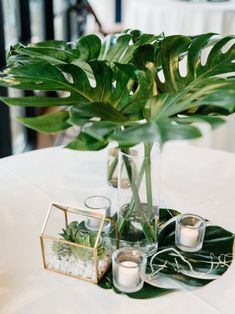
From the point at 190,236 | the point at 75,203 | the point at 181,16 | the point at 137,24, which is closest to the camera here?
the point at 190,236

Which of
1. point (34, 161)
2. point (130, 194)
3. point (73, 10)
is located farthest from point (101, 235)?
point (73, 10)

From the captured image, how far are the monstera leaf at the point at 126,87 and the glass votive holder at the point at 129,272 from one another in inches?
9.3

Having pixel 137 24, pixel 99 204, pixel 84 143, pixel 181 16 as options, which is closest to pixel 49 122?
pixel 84 143

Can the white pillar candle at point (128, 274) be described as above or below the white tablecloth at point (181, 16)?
below

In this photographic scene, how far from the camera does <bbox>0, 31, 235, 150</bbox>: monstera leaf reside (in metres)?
0.59

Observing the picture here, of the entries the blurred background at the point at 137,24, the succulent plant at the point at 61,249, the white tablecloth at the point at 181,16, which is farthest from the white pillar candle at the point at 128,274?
the white tablecloth at the point at 181,16

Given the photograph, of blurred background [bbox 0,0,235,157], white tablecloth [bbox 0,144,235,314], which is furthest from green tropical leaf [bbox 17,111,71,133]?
blurred background [bbox 0,0,235,157]

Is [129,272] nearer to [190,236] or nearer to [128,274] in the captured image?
[128,274]

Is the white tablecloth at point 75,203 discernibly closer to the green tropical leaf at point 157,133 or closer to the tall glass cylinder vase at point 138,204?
the tall glass cylinder vase at point 138,204

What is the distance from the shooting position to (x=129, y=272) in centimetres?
76

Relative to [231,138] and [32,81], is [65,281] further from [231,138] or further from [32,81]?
[231,138]

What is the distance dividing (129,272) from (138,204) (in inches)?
5.1

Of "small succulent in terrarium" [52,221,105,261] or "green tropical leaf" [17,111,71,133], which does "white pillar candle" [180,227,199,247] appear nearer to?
"small succulent in terrarium" [52,221,105,261]

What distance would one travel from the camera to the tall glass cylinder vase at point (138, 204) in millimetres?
811
